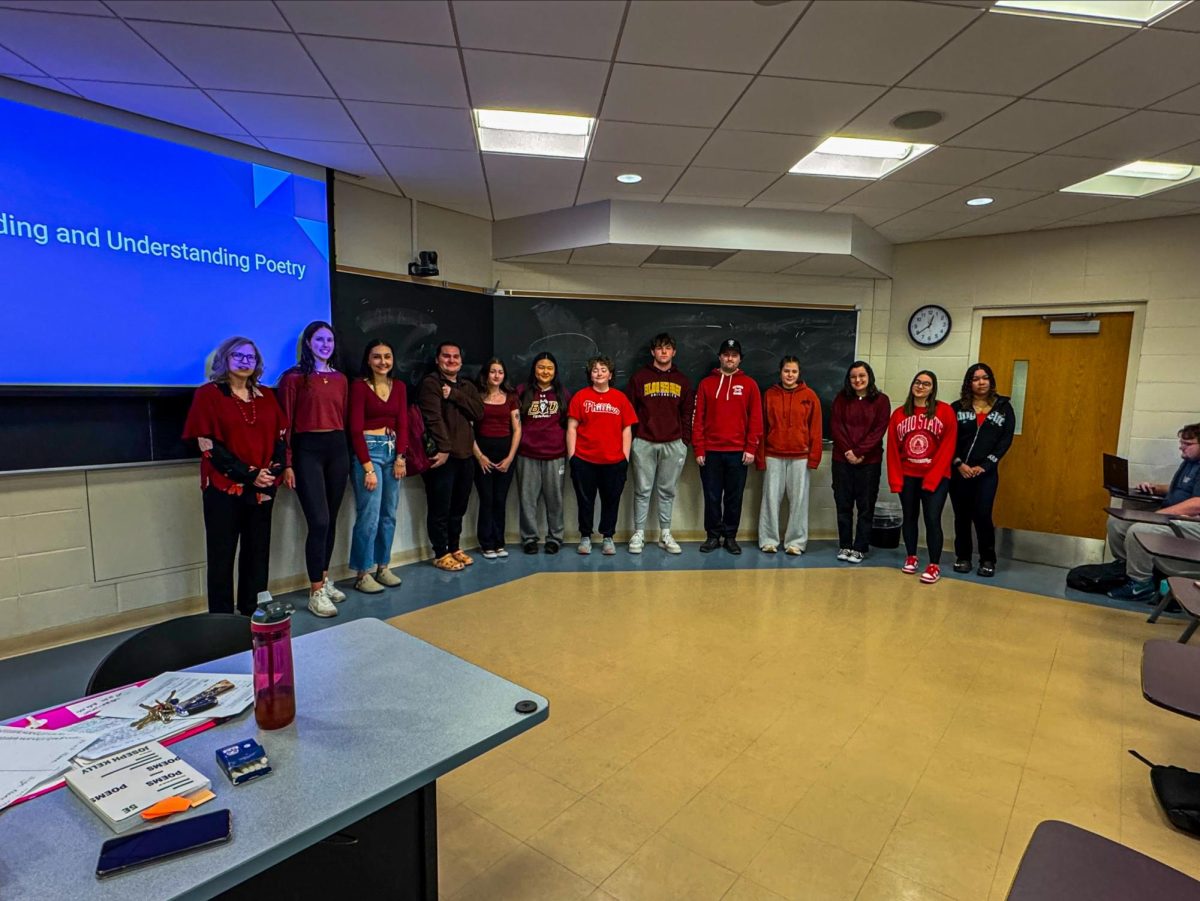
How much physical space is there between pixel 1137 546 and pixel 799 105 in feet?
12.5

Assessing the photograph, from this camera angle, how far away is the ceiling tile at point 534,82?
267cm

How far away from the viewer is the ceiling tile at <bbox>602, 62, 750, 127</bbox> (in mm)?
2758

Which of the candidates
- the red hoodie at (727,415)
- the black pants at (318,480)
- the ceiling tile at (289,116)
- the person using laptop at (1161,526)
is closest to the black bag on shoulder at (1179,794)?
the person using laptop at (1161,526)

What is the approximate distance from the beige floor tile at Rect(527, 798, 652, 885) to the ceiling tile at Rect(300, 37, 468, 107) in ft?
9.68

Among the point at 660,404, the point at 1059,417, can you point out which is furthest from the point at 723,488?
the point at 1059,417

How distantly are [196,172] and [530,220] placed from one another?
2311 mm

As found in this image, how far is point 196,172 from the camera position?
354 centimetres

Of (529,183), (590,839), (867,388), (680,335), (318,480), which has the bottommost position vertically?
(590,839)

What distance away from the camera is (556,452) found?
5.21 m

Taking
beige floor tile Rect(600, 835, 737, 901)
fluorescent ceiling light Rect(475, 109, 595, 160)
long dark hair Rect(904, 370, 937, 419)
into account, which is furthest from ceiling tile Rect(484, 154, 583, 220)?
beige floor tile Rect(600, 835, 737, 901)

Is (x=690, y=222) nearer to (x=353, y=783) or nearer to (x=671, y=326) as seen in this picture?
(x=671, y=326)

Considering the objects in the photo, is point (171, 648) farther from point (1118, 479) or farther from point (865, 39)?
point (1118, 479)

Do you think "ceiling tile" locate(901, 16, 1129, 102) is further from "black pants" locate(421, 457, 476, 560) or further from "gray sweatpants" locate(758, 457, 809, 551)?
"black pants" locate(421, 457, 476, 560)

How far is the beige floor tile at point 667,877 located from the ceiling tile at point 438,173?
11.8 feet
